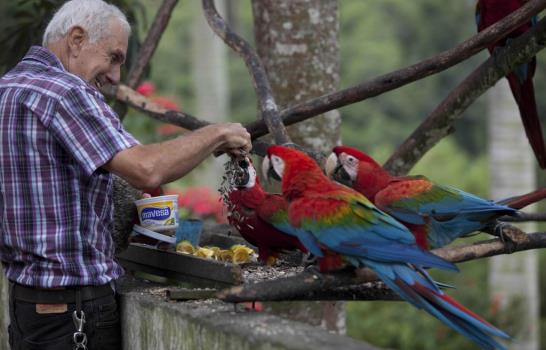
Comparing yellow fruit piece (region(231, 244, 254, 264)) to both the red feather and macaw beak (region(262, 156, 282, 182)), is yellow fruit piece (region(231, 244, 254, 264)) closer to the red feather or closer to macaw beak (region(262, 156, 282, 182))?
the red feather

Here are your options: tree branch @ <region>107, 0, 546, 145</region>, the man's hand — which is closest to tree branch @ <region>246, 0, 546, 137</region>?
tree branch @ <region>107, 0, 546, 145</region>

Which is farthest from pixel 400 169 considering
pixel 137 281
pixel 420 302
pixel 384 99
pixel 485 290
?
pixel 384 99

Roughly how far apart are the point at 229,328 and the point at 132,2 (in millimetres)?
2771

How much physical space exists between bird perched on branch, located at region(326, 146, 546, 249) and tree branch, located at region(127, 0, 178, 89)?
5.06 ft

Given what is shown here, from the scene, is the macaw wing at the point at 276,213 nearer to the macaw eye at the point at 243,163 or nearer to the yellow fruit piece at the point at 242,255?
the macaw eye at the point at 243,163

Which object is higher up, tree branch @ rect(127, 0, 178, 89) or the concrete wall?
tree branch @ rect(127, 0, 178, 89)

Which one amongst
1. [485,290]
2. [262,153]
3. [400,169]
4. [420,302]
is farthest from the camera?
[485,290]

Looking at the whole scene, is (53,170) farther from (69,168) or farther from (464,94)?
(464,94)

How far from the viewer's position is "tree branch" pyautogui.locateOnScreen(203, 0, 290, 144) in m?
2.85

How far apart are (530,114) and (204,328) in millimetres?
1788

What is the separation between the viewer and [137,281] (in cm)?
252

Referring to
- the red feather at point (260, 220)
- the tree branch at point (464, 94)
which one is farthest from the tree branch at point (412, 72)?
the red feather at point (260, 220)

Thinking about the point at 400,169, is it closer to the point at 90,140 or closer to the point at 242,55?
the point at 242,55

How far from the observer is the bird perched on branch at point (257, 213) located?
95.8 inches
